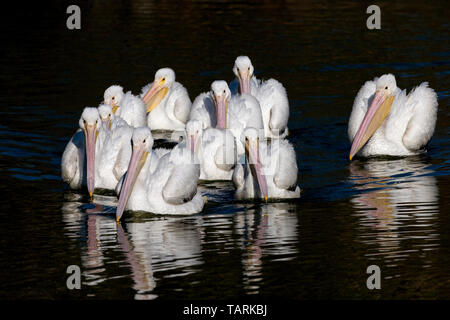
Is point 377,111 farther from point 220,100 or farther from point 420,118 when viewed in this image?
point 220,100

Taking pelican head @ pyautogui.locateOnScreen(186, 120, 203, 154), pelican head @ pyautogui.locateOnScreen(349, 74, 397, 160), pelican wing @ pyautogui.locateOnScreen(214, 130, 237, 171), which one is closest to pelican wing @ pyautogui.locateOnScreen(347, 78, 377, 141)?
pelican head @ pyautogui.locateOnScreen(349, 74, 397, 160)

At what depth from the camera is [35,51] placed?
58.6ft

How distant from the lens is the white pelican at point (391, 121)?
1055cm

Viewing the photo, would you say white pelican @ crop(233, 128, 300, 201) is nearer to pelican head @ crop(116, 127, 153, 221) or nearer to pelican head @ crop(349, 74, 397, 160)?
pelican head @ crop(116, 127, 153, 221)

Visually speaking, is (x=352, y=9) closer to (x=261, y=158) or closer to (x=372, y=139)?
(x=372, y=139)

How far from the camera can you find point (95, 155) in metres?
9.47

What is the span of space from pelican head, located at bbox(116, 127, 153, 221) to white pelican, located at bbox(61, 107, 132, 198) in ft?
2.84

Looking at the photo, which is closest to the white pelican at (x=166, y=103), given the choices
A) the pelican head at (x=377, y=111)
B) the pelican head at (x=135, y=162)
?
the pelican head at (x=377, y=111)

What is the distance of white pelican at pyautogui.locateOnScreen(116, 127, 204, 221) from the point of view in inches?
330

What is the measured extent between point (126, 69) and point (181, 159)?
291 inches

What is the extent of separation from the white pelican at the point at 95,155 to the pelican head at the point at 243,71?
2.35m
